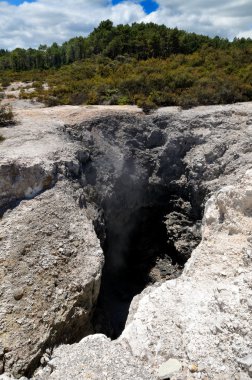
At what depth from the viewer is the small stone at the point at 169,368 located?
24.7 feet

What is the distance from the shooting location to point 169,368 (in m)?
7.61

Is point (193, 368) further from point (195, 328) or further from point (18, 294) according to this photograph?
point (18, 294)

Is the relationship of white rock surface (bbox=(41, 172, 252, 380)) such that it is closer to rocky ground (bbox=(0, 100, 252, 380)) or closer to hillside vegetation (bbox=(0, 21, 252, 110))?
rocky ground (bbox=(0, 100, 252, 380))

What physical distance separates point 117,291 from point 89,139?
7.92m

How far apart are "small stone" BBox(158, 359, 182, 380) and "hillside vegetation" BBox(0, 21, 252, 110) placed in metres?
16.6

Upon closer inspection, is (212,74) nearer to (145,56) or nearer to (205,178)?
(205,178)

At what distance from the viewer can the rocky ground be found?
26.8ft

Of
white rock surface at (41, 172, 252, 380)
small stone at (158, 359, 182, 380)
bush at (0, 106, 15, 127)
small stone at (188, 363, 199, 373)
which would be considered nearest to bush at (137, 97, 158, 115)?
bush at (0, 106, 15, 127)

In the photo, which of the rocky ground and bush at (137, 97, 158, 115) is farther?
bush at (137, 97, 158, 115)

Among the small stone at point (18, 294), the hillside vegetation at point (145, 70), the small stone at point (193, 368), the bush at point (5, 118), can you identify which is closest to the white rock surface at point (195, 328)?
the small stone at point (193, 368)

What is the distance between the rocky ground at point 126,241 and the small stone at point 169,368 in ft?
0.10

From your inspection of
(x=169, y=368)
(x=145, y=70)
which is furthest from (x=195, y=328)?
(x=145, y=70)

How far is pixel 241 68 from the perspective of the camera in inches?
1133

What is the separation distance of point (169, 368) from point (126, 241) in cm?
1261
